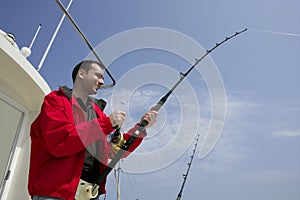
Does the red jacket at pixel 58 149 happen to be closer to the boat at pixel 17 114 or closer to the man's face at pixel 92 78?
the man's face at pixel 92 78

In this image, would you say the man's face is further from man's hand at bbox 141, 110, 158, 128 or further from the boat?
the boat

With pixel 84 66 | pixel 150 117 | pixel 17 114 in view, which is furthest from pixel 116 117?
pixel 17 114

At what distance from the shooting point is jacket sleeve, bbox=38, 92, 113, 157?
127 centimetres

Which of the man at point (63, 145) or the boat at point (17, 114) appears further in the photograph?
the boat at point (17, 114)

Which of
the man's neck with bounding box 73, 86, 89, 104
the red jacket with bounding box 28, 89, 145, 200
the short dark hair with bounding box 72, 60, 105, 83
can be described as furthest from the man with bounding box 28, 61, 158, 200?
A: the short dark hair with bounding box 72, 60, 105, 83

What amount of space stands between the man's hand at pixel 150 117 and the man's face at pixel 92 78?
41 cm

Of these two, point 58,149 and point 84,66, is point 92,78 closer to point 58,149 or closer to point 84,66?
point 84,66

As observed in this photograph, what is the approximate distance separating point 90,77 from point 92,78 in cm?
2

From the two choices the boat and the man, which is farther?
the boat

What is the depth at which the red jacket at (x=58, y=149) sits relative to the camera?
127 cm

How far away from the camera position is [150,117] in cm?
155

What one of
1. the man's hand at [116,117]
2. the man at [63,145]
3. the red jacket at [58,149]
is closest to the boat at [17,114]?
the man at [63,145]

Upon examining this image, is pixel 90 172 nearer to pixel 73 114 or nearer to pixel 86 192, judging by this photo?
pixel 86 192

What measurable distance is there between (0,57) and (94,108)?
3.91 feet
